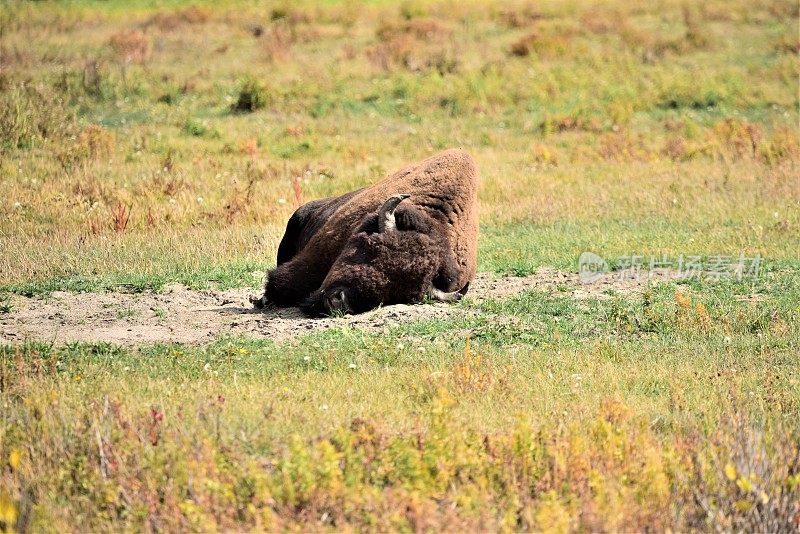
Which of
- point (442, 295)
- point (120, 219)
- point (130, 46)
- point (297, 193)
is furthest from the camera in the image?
point (130, 46)

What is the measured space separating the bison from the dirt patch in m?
0.17

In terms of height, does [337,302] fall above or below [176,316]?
above

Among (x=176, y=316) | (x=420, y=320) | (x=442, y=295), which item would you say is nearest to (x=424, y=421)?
(x=420, y=320)

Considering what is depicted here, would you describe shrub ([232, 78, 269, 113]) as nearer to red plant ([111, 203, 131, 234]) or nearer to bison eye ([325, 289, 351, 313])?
red plant ([111, 203, 131, 234])

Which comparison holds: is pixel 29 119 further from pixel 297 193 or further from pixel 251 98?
pixel 297 193

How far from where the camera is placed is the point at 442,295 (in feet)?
33.4

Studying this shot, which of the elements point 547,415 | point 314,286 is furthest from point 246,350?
point 547,415

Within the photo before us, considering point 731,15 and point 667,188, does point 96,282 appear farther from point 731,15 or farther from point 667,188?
point 731,15

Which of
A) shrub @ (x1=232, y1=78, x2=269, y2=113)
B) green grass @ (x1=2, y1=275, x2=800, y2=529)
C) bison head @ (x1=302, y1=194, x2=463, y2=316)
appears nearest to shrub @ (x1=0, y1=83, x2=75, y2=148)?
shrub @ (x1=232, y1=78, x2=269, y2=113)

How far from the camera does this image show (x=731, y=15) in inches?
1401

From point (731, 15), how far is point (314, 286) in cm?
2891

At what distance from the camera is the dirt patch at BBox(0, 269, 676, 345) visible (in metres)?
9.33

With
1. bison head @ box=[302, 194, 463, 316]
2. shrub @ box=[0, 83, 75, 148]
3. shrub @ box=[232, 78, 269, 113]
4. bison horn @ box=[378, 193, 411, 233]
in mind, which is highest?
bison horn @ box=[378, 193, 411, 233]

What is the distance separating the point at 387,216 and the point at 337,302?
887 mm
